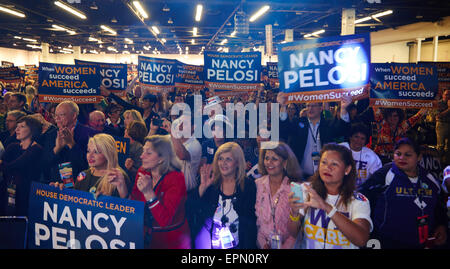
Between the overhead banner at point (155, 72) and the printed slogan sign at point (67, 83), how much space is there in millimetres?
1888

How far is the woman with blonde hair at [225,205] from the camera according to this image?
2896 millimetres

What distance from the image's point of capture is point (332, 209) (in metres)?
2.33

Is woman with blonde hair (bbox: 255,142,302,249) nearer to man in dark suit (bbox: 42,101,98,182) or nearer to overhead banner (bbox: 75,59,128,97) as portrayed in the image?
man in dark suit (bbox: 42,101,98,182)

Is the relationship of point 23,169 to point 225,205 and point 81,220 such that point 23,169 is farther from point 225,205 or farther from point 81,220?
point 225,205

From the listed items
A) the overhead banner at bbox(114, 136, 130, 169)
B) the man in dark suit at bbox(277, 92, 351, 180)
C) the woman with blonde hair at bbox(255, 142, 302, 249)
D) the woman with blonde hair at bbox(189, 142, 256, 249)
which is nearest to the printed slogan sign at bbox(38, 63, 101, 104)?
the overhead banner at bbox(114, 136, 130, 169)

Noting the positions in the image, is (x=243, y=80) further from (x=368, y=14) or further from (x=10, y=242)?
(x=368, y=14)

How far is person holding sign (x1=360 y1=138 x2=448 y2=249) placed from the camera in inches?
117

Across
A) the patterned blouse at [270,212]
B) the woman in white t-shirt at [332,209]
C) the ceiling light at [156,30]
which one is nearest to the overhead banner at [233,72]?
the patterned blouse at [270,212]

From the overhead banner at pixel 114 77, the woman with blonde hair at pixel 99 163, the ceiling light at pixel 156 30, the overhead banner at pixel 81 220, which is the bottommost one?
the overhead banner at pixel 81 220

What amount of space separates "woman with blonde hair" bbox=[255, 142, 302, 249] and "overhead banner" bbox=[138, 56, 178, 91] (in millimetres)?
5303

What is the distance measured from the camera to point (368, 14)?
14828mm

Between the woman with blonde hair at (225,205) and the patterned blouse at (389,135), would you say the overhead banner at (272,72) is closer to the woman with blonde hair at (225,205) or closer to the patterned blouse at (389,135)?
the patterned blouse at (389,135)

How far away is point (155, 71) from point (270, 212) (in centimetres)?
579
